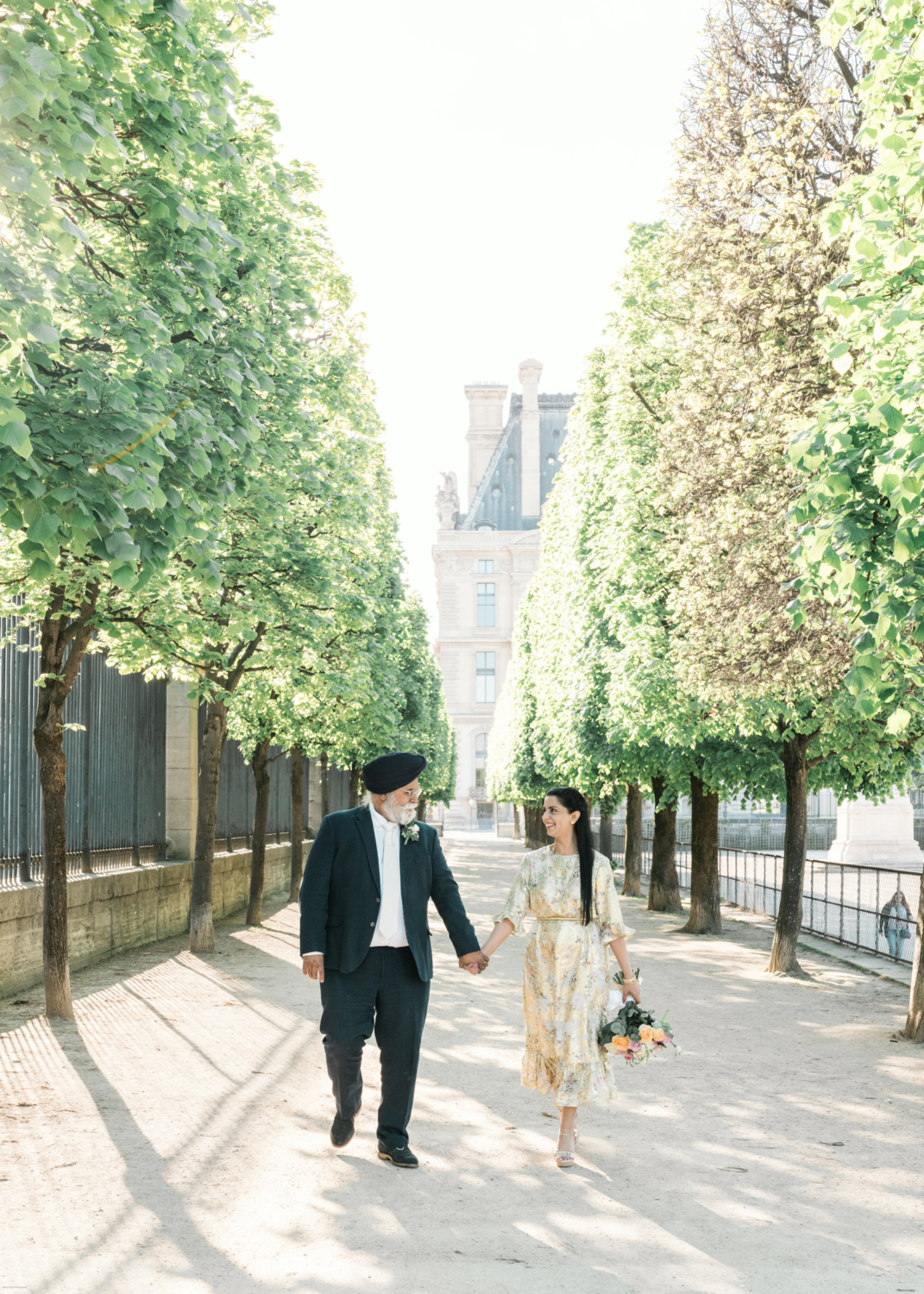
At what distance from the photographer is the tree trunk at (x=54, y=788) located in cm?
1062

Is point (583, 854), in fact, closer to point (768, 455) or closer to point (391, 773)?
point (391, 773)

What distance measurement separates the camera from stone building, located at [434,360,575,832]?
3688 inches

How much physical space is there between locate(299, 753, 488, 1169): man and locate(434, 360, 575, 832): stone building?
8623 cm

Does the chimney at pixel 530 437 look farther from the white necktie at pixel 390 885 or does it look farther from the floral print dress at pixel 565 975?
the white necktie at pixel 390 885

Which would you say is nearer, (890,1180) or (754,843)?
(890,1180)

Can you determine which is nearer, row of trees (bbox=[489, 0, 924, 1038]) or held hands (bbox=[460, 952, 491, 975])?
held hands (bbox=[460, 952, 491, 975])

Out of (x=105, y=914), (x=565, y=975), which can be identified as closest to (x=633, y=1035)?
(x=565, y=975)

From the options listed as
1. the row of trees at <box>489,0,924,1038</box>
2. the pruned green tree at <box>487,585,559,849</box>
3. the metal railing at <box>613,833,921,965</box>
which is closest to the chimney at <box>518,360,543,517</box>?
the pruned green tree at <box>487,585,559,849</box>

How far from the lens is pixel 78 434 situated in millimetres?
5918

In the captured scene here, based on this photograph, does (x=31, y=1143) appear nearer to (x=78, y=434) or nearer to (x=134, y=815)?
(x=78, y=434)

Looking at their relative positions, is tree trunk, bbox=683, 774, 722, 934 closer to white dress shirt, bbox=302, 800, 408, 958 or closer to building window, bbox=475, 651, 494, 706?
white dress shirt, bbox=302, 800, 408, 958

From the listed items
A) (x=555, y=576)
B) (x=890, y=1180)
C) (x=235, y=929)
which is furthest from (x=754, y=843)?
(x=890, y=1180)

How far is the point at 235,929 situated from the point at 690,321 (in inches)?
432

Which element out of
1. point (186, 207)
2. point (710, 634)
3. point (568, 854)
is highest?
point (186, 207)
